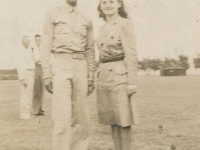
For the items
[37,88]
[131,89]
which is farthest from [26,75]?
[131,89]

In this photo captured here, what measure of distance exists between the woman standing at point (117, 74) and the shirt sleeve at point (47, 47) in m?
0.33

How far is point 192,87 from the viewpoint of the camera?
301cm

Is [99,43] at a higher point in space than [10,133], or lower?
higher

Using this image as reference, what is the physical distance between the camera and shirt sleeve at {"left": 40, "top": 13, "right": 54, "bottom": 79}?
223 centimetres

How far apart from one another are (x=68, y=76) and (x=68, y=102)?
6.6 inches

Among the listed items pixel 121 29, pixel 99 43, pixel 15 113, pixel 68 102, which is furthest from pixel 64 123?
pixel 15 113

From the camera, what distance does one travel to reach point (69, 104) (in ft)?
7.18

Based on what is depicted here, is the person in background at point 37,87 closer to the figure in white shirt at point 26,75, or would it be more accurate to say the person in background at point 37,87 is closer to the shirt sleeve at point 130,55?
the figure in white shirt at point 26,75

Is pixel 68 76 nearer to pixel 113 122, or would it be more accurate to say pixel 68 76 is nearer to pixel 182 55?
pixel 113 122

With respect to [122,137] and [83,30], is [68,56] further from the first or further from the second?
[122,137]

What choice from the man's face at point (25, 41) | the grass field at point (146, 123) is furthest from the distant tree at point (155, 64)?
the man's face at point (25, 41)

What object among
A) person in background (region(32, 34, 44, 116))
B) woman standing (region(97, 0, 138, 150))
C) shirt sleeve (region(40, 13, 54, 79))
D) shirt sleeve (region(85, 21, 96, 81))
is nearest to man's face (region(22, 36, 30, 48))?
person in background (region(32, 34, 44, 116))

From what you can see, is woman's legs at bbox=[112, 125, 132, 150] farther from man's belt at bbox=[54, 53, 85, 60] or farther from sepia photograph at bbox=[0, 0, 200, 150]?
man's belt at bbox=[54, 53, 85, 60]

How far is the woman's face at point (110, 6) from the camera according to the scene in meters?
2.21
